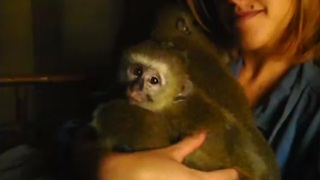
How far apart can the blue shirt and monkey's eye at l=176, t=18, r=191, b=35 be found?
0.17 meters

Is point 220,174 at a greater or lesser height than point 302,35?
lesser

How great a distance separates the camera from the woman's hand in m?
0.74

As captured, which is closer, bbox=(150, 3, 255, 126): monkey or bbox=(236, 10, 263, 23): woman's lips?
bbox=(150, 3, 255, 126): monkey

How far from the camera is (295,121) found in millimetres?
893

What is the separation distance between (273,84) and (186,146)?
356 millimetres

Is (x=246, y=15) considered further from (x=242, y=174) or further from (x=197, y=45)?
(x=242, y=174)

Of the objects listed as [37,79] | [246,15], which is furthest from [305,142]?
[37,79]

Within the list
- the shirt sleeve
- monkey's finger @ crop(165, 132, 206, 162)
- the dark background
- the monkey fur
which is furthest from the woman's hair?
the dark background

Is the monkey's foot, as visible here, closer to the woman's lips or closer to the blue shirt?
the blue shirt

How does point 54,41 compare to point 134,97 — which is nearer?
point 134,97

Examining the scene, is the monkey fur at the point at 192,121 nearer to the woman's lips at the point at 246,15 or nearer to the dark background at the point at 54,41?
the woman's lips at the point at 246,15

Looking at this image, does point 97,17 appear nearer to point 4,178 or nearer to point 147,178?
point 4,178

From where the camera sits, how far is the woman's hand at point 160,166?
0.74m

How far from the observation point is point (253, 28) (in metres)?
1.03
